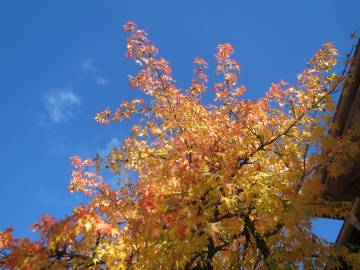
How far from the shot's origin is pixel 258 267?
8844 mm

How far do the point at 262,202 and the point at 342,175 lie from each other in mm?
1742

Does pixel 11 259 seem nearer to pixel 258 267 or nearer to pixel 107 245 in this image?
pixel 107 245

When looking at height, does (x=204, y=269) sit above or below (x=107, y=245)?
below

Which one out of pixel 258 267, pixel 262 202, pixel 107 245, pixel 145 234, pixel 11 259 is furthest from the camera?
pixel 258 267

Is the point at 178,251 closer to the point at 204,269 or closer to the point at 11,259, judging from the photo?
the point at 204,269

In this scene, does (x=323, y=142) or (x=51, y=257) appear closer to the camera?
(x=51, y=257)

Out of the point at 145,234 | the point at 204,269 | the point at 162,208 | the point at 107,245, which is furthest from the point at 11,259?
the point at 204,269

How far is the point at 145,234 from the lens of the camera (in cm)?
652

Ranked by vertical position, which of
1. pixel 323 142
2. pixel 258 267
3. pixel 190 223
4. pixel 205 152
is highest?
pixel 205 152

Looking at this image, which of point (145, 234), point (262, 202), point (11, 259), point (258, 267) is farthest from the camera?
point (258, 267)

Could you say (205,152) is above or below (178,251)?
above

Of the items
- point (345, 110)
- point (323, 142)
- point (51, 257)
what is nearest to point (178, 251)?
point (51, 257)

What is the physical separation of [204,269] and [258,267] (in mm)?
1490

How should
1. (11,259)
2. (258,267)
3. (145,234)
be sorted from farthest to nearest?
(258,267)
(145,234)
(11,259)
